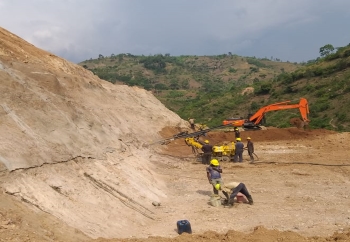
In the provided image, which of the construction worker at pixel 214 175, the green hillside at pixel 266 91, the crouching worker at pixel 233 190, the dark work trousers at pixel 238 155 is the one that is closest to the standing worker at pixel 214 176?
the construction worker at pixel 214 175

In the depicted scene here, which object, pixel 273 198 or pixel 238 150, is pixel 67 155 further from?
pixel 238 150

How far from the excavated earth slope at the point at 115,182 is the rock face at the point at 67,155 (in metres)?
0.04

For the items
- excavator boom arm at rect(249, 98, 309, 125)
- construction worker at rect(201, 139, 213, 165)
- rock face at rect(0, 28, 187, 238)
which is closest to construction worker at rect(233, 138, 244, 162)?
construction worker at rect(201, 139, 213, 165)

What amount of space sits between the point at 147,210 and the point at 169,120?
17.4 meters

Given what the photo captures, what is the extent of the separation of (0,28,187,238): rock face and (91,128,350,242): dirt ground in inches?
45.9

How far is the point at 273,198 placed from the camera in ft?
41.7

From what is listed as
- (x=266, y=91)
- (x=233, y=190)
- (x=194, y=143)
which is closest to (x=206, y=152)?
(x=194, y=143)

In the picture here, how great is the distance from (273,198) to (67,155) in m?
6.84

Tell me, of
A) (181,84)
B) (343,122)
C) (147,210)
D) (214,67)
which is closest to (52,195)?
(147,210)

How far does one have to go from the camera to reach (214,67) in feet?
428

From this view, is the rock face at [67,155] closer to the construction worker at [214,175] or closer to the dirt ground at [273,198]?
the dirt ground at [273,198]

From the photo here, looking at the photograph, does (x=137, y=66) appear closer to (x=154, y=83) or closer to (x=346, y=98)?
(x=154, y=83)

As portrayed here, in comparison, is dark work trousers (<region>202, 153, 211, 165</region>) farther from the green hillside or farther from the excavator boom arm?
the green hillside

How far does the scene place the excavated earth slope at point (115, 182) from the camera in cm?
864
